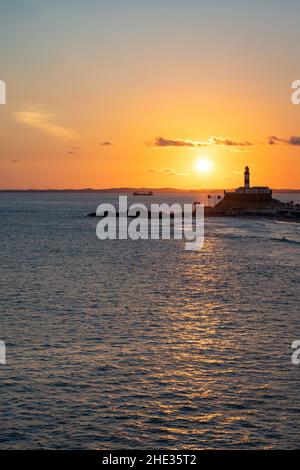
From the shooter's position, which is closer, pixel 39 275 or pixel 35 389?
pixel 35 389

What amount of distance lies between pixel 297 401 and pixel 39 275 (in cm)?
3985

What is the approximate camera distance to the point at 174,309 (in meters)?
40.7

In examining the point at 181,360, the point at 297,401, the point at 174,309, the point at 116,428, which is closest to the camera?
the point at 116,428

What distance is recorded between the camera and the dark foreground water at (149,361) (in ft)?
67.1

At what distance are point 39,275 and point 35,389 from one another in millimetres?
35263

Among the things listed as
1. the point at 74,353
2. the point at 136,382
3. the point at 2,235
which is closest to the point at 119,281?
the point at 74,353

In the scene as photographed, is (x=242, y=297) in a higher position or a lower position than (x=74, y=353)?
higher

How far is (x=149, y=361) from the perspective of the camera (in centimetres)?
2795

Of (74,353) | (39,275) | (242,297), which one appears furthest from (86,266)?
(74,353)

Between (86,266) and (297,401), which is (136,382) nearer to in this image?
(297,401)

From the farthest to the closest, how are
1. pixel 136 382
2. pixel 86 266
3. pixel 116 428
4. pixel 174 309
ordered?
pixel 86 266
pixel 174 309
pixel 136 382
pixel 116 428

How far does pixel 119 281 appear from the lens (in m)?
54.9

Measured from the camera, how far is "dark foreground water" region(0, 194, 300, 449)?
20438mm
